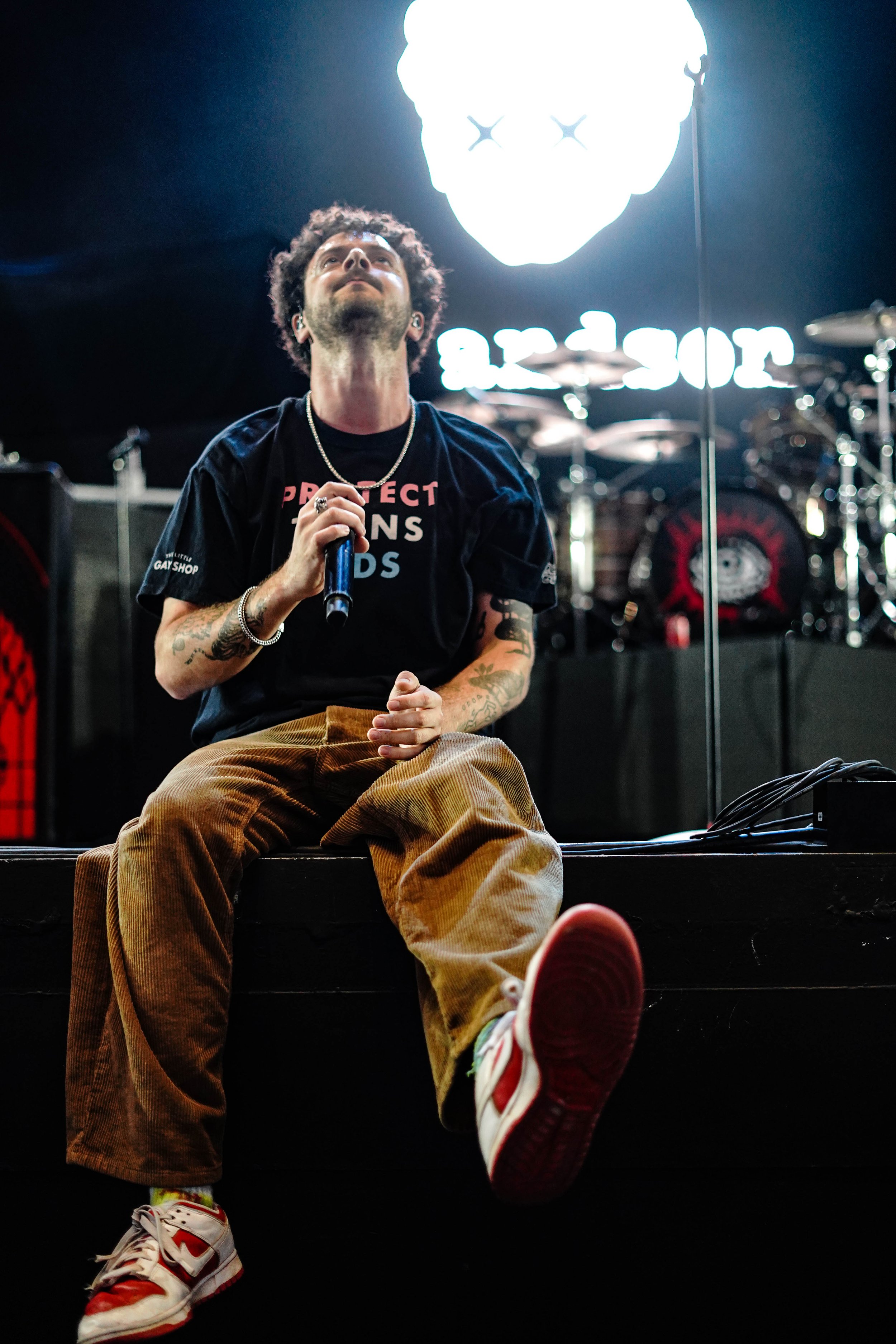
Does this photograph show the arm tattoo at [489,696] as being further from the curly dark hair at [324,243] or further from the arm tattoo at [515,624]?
the curly dark hair at [324,243]

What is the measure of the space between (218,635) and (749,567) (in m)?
3.20

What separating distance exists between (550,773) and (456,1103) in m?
2.90

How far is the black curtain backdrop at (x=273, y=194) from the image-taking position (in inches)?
172

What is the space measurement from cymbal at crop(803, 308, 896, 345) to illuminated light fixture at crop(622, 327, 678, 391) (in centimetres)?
109

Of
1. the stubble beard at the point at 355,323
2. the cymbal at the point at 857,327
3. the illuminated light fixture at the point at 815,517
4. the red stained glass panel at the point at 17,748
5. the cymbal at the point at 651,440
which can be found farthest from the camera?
the cymbal at the point at 651,440

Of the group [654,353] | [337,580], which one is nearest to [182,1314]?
[337,580]

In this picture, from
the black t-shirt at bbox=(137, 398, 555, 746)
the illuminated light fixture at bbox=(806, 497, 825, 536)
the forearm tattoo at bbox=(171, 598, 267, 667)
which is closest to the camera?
the forearm tattoo at bbox=(171, 598, 267, 667)

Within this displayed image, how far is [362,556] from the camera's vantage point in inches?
69.2

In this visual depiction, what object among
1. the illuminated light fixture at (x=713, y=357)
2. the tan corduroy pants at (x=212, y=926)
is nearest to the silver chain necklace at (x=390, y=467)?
the tan corduroy pants at (x=212, y=926)

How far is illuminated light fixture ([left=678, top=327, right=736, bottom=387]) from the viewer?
5953 mm

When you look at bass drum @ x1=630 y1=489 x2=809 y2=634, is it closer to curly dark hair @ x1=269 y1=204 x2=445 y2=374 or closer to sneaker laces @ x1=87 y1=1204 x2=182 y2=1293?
curly dark hair @ x1=269 y1=204 x2=445 y2=374

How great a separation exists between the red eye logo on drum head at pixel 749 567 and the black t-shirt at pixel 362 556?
2622 millimetres

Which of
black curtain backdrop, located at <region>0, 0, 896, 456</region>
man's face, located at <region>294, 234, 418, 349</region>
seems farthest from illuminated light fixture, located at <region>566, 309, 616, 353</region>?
man's face, located at <region>294, 234, 418, 349</region>

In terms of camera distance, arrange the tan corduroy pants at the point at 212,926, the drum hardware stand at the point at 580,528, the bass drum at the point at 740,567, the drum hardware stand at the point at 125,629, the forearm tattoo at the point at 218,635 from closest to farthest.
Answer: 1. the tan corduroy pants at the point at 212,926
2. the forearm tattoo at the point at 218,635
3. the drum hardware stand at the point at 125,629
4. the bass drum at the point at 740,567
5. the drum hardware stand at the point at 580,528
